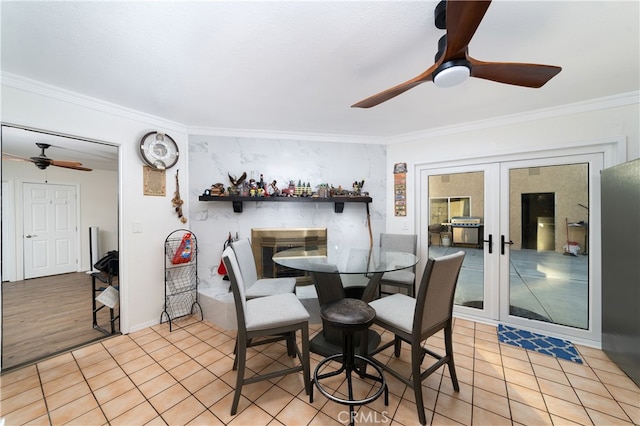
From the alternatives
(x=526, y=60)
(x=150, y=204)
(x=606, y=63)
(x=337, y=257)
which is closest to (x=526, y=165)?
(x=606, y=63)

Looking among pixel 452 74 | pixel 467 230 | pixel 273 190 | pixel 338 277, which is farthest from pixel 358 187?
pixel 452 74

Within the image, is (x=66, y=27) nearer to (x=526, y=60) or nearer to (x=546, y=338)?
(x=526, y=60)

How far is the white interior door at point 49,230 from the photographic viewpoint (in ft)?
14.2

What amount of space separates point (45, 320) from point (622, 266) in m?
5.77

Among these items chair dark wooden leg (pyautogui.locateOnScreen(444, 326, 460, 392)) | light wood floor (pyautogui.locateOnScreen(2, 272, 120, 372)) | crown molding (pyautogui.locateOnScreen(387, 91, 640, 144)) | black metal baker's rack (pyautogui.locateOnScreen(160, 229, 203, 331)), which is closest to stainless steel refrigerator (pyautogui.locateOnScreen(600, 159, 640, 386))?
crown molding (pyautogui.locateOnScreen(387, 91, 640, 144))

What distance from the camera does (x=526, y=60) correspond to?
1639 millimetres

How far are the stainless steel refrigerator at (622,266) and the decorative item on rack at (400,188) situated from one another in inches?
71.1

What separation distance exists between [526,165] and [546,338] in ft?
5.96

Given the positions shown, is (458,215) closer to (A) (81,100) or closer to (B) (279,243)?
(B) (279,243)

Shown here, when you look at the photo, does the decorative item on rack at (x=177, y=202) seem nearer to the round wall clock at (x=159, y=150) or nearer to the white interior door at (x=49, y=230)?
the round wall clock at (x=159, y=150)

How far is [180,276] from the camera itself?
288 cm

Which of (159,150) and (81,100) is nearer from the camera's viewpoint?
(81,100)

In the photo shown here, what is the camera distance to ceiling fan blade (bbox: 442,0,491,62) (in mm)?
858

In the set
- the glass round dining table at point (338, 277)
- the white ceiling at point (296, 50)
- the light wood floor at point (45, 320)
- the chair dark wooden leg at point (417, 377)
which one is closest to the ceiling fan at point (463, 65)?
the white ceiling at point (296, 50)
